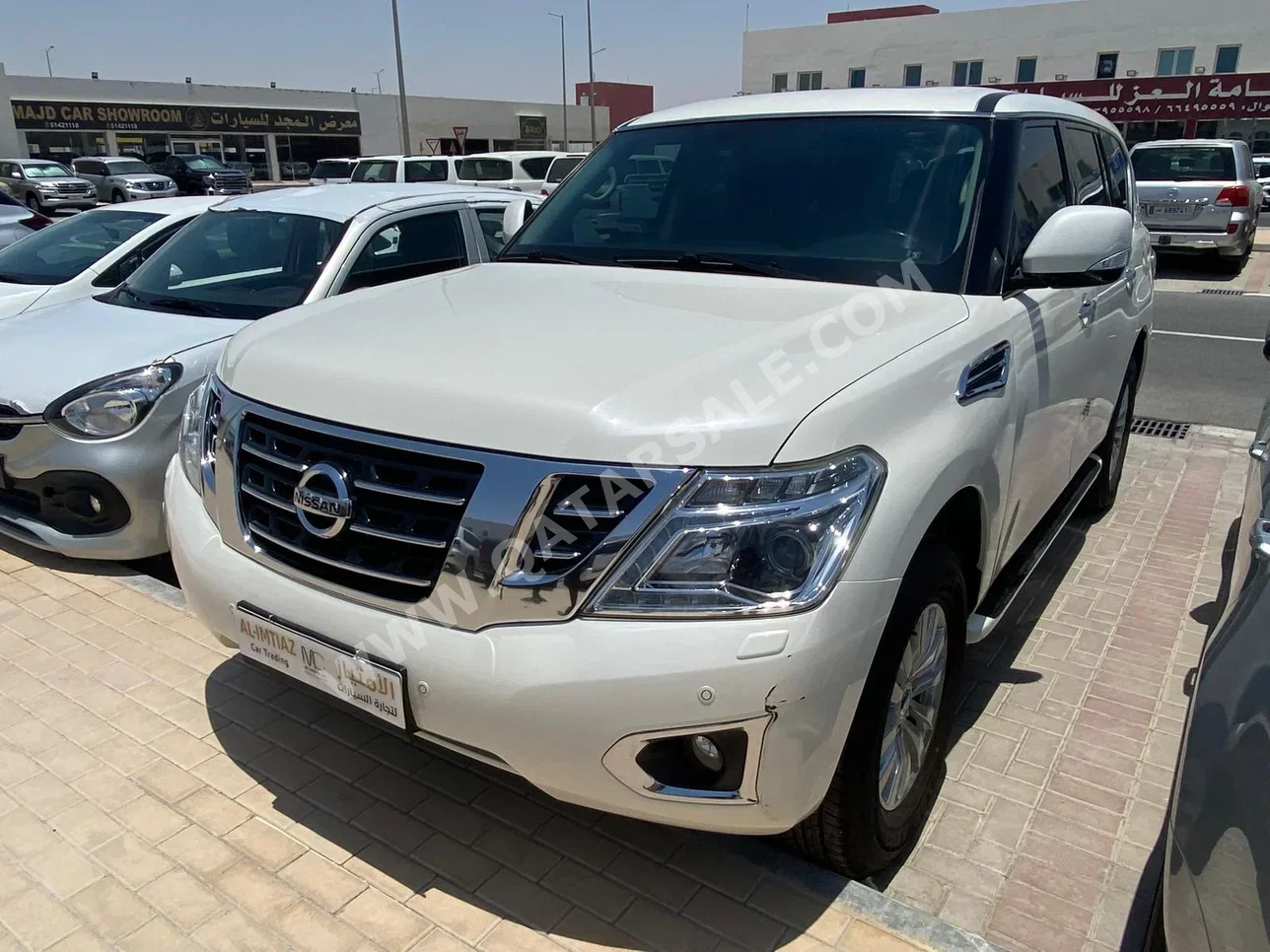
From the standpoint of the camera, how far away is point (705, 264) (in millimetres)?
3154

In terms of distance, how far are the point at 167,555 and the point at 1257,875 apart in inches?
178

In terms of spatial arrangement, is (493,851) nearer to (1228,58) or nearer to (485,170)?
(485,170)

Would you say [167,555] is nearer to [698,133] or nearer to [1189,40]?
[698,133]

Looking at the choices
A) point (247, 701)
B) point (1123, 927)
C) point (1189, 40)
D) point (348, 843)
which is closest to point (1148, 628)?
point (1123, 927)

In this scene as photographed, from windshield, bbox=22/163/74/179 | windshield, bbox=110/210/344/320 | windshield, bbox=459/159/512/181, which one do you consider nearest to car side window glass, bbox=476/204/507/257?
windshield, bbox=110/210/344/320

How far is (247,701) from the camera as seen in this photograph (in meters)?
3.26

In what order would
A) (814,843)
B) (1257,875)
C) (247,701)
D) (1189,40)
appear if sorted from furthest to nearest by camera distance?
(1189,40)
(247,701)
(814,843)
(1257,875)

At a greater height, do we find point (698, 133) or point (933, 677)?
point (698, 133)

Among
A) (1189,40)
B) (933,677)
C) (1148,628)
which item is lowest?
(1148,628)

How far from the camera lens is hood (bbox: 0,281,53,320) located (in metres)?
6.40

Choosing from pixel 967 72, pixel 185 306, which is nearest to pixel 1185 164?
pixel 185 306

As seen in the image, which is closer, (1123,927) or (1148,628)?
(1123,927)

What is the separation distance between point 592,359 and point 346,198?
3.82m

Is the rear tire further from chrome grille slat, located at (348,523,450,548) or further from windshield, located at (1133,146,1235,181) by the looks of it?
windshield, located at (1133,146,1235,181)
